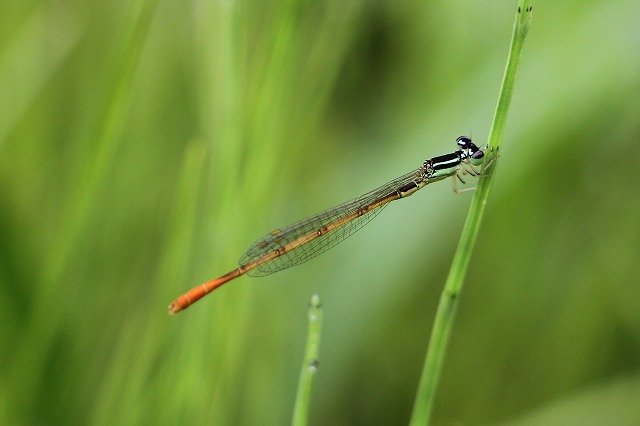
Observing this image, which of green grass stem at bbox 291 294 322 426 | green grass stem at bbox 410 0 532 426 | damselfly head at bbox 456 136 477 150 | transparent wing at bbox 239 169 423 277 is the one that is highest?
damselfly head at bbox 456 136 477 150

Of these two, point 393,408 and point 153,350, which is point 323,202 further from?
point 153,350

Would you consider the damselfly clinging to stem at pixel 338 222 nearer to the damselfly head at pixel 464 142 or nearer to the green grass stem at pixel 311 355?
the damselfly head at pixel 464 142

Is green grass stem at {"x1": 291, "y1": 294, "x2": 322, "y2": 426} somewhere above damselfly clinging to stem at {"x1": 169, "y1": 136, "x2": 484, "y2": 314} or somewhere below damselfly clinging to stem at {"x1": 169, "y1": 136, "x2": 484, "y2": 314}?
below

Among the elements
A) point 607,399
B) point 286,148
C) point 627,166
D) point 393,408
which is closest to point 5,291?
point 286,148

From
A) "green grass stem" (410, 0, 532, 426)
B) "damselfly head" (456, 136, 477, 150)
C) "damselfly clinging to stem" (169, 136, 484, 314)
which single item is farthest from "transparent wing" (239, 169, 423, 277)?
"green grass stem" (410, 0, 532, 426)

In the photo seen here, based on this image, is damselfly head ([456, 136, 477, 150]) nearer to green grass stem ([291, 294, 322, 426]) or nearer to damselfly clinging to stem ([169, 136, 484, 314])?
damselfly clinging to stem ([169, 136, 484, 314])

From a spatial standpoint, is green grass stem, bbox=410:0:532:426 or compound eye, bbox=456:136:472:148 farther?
compound eye, bbox=456:136:472:148

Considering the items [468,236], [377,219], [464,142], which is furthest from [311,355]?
[377,219]

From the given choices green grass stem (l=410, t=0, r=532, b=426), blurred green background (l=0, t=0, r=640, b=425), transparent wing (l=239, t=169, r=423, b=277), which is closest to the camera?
green grass stem (l=410, t=0, r=532, b=426)

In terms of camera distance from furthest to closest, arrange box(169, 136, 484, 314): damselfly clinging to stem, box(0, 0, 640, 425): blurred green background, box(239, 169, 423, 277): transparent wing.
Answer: box(239, 169, 423, 277): transparent wing, box(169, 136, 484, 314): damselfly clinging to stem, box(0, 0, 640, 425): blurred green background
